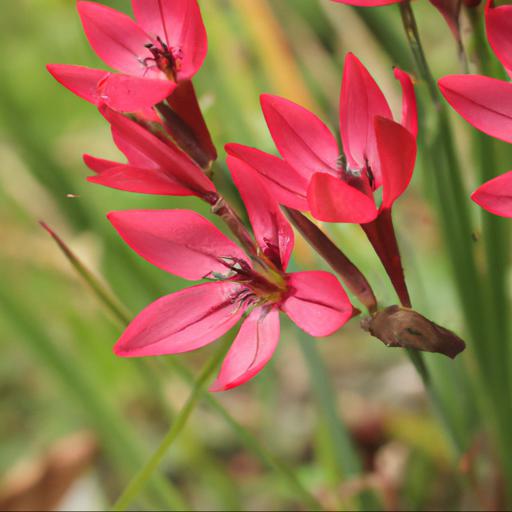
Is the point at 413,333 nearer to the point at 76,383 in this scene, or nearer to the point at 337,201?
the point at 337,201

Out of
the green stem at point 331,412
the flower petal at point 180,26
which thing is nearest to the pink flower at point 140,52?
the flower petal at point 180,26

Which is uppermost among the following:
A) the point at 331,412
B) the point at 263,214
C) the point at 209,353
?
the point at 263,214

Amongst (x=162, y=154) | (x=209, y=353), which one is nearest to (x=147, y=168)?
(x=162, y=154)

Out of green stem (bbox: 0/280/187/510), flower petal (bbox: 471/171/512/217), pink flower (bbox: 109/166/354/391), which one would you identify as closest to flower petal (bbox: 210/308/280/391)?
pink flower (bbox: 109/166/354/391)

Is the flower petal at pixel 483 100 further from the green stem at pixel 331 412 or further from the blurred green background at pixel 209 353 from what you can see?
the green stem at pixel 331 412

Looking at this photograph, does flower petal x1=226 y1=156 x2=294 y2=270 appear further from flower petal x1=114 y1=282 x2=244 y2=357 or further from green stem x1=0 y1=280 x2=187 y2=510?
green stem x1=0 y1=280 x2=187 y2=510

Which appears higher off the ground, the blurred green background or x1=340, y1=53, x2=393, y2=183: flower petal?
x1=340, y1=53, x2=393, y2=183: flower petal

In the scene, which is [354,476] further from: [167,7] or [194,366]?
[194,366]
